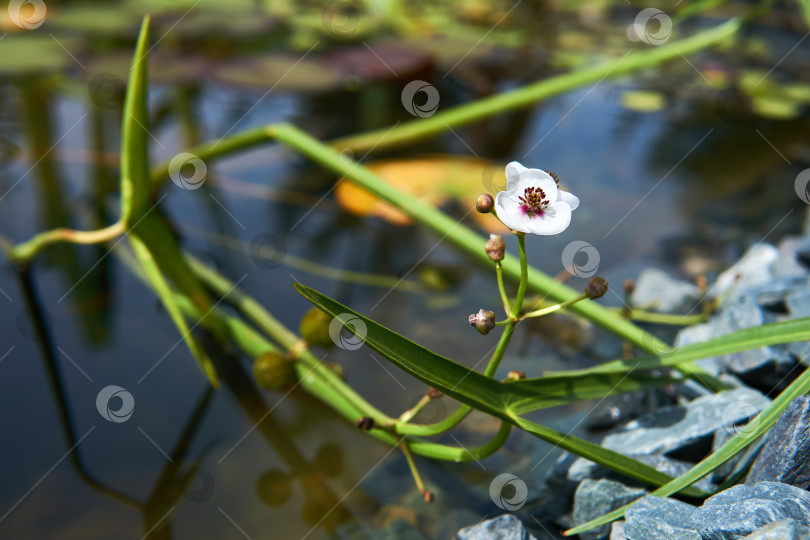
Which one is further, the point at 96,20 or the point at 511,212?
the point at 96,20

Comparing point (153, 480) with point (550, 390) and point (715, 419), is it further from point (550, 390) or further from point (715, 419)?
point (715, 419)

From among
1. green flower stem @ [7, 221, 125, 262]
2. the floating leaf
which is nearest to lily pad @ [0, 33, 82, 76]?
green flower stem @ [7, 221, 125, 262]

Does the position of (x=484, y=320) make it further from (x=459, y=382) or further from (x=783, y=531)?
(x=783, y=531)

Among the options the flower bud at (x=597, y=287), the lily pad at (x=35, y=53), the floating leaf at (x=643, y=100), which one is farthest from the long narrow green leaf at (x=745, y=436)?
the lily pad at (x=35, y=53)

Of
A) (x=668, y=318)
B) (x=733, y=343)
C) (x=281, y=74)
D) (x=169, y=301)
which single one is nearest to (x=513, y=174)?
(x=733, y=343)

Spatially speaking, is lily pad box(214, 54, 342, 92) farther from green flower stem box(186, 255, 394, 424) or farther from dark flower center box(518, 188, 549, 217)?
dark flower center box(518, 188, 549, 217)

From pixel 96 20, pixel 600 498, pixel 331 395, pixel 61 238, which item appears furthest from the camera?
pixel 96 20

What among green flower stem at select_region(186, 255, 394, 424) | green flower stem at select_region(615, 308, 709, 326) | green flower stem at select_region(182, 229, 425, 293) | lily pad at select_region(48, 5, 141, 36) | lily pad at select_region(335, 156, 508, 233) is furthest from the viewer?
lily pad at select_region(48, 5, 141, 36)
